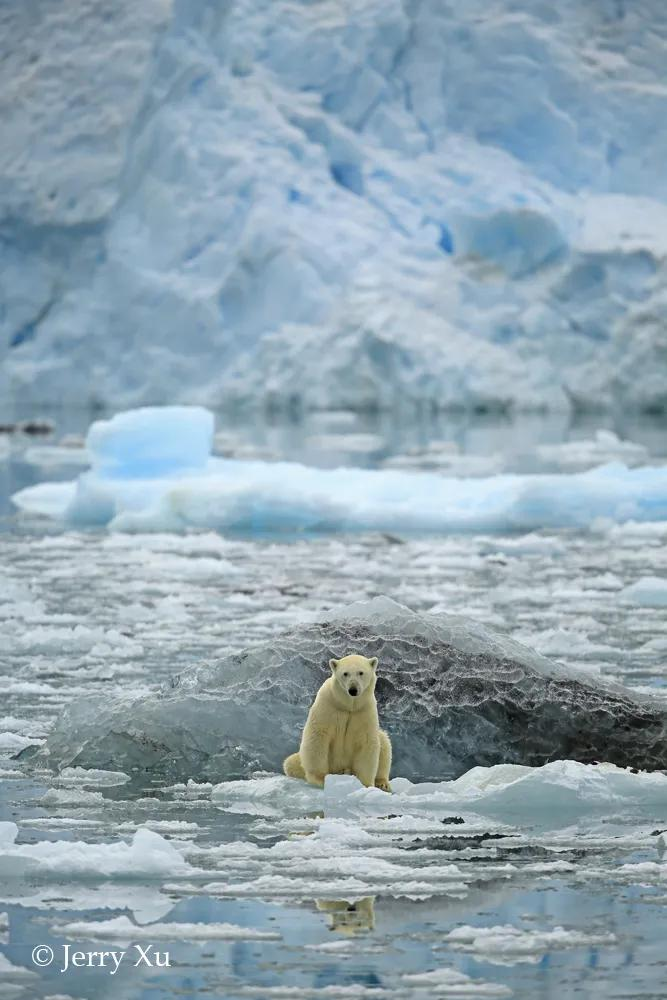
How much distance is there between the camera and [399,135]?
1261 inches

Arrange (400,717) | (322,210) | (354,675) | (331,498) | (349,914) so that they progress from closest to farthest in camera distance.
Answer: (349,914) → (354,675) → (400,717) → (331,498) → (322,210)

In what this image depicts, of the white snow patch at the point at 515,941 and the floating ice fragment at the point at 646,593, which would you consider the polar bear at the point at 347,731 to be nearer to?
the white snow patch at the point at 515,941

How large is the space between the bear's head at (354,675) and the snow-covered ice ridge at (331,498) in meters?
9.36

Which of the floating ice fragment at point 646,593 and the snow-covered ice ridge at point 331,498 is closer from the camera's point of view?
the floating ice fragment at point 646,593

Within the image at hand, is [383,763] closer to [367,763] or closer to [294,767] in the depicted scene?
[367,763]

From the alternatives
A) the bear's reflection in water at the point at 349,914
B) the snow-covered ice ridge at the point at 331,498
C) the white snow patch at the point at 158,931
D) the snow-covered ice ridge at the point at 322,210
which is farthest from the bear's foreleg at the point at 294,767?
the snow-covered ice ridge at the point at 322,210

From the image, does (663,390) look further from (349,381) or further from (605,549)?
(605,549)

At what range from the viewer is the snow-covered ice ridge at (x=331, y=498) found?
45.0 feet

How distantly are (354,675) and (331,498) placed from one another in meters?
9.55

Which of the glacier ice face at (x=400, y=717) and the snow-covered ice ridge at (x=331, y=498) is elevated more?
the glacier ice face at (x=400, y=717)

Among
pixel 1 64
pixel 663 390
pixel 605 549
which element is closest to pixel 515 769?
pixel 605 549

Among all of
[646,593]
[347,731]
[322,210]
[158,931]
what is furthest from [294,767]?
[322,210]

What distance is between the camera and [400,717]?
16.1ft

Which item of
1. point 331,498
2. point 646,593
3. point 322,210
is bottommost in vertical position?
point 331,498
